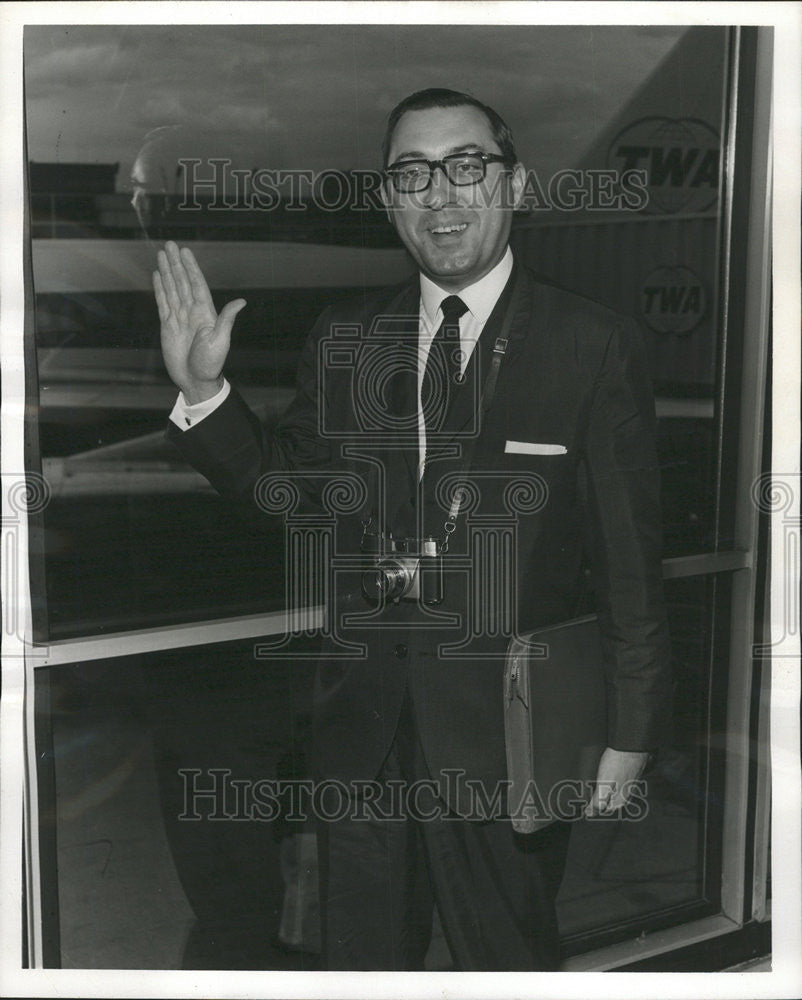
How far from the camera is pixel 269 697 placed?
9.51ft

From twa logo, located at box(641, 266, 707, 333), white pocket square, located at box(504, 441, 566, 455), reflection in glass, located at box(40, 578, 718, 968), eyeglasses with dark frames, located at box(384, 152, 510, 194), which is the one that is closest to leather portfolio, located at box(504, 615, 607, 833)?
reflection in glass, located at box(40, 578, 718, 968)

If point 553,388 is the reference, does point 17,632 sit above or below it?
below

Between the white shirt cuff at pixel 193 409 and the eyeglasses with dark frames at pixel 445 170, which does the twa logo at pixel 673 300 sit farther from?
the white shirt cuff at pixel 193 409

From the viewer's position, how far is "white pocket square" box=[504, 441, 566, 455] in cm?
268

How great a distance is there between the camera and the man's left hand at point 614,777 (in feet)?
8.93

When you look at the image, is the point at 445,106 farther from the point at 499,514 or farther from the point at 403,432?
the point at 499,514

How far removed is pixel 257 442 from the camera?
2752 millimetres

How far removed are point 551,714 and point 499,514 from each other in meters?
0.47

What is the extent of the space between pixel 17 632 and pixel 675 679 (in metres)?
1.65

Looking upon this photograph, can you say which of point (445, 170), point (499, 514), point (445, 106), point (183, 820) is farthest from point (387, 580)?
point (445, 106)

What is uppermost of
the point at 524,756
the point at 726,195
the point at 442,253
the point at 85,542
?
the point at 726,195

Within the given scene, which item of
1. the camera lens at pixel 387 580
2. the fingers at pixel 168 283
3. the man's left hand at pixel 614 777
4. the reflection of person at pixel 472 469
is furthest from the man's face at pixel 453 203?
the man's left hand at pixel 614 777

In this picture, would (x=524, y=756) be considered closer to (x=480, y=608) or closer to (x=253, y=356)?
(x=480, y=608)

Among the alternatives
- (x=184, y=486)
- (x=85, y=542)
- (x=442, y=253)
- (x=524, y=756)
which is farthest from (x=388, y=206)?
(x=524, y=756)
